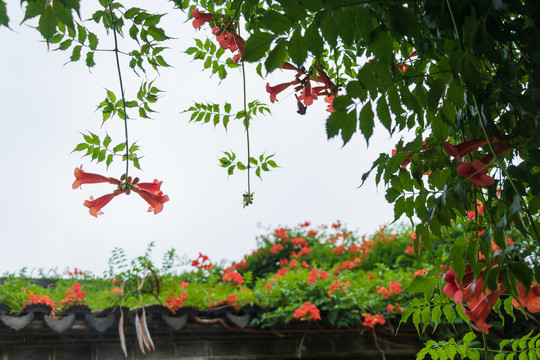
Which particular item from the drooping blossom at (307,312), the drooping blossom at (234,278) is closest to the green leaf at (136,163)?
the drooping blossom at (307,312)

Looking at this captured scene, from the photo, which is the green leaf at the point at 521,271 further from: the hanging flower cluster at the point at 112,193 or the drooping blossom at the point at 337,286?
the drooping blossom at the point at 337,286

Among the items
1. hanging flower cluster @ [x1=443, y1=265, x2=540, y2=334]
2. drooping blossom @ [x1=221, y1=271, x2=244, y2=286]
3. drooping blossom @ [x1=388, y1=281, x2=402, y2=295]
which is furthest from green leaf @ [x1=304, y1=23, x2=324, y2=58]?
drooping blossom @ [x1=221, y1=271, x2=244, y2=286]

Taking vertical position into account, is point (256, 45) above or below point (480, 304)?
above

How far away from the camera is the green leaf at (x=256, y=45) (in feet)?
2.42

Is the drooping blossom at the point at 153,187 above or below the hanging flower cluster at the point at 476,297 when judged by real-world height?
above

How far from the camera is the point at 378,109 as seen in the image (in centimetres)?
77

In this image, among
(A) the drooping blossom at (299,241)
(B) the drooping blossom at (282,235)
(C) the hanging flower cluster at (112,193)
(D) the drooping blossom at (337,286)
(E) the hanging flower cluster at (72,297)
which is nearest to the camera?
(C) the hanging flower cluster at (112,193)

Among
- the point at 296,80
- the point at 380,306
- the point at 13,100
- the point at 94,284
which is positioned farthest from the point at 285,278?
the point at 296,80

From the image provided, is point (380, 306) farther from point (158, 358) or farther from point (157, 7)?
point (157, 7)

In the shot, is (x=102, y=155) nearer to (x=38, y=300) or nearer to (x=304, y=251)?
(x=38, y=300)

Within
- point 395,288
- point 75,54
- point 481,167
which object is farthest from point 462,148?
point 395,288

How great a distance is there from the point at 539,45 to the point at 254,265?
5.46 meters

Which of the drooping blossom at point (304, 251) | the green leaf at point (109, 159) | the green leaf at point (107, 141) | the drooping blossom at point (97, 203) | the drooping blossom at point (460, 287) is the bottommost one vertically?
the drooping blossom at point (460, 287)

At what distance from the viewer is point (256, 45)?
74cm
